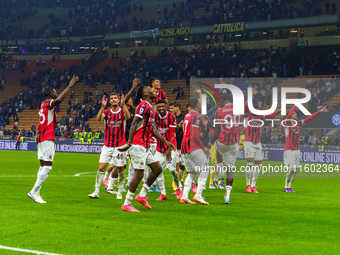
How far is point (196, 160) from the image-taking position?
482 inches

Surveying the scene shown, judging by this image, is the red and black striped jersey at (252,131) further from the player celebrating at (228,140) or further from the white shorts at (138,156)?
the white shorts at (138,156)

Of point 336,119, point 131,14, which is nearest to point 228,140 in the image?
point 336,119

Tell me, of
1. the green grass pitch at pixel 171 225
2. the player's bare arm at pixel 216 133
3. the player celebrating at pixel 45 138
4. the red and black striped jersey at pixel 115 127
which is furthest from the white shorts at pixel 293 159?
the player celebrating at pixel 45 138

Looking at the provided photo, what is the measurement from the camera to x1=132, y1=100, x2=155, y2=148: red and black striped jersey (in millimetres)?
10770

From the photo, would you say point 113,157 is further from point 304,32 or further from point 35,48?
point 35,48

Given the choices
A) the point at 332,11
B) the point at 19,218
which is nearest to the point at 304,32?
the point at 332,11

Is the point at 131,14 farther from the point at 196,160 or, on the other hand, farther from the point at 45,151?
the point at 45,151

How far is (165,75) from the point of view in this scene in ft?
175

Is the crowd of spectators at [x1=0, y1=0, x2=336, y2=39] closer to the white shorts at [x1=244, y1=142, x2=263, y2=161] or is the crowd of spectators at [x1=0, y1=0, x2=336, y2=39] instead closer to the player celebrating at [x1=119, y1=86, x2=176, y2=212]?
the white shorts at [x1=244, y1=142, x2=263, y2=161]

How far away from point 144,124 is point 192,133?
1.48 m

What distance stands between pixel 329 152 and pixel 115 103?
2184 cm

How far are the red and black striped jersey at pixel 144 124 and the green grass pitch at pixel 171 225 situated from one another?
1.50 meters

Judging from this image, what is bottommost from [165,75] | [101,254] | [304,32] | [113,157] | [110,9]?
[101,254]

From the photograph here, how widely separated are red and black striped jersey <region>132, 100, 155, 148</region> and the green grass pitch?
59.0 inches
